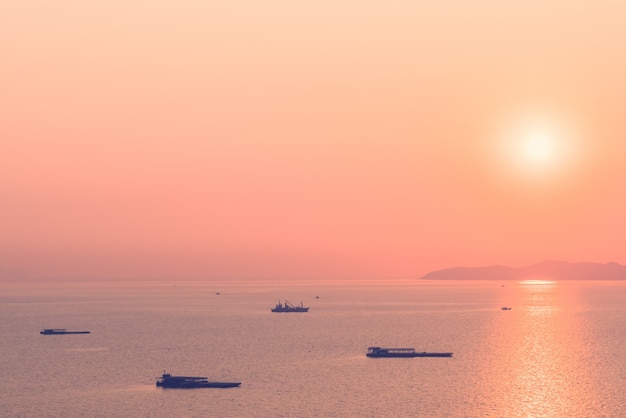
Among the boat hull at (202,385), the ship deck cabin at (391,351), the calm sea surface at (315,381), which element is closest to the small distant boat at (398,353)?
the ship deck cabin at (391,351)

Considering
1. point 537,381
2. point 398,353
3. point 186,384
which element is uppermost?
point 398,353

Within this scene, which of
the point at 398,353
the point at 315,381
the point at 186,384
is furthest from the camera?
the point at 398,353

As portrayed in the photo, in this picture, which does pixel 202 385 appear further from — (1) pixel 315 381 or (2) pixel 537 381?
(2) pixel 537 381

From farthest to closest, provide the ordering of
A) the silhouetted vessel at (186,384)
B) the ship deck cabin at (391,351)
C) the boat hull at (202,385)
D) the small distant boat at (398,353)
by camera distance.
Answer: the ship deck cabin at (391,351) < the small distant boat at (398,353) < the silhouetted vessel at (186,384) < the boat hull at (202,385)

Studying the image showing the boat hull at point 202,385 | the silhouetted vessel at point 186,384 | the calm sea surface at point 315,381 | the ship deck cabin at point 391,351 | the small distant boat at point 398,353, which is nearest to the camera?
the calm sea surface at point 315,381

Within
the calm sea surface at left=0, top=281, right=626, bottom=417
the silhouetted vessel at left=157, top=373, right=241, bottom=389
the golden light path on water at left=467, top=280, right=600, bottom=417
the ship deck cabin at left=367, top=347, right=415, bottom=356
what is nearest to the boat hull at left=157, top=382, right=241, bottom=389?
the silhouetted vessel at left=157, top=373, right=241, bottom=389

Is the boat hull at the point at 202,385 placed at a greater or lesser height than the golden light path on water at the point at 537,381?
greater

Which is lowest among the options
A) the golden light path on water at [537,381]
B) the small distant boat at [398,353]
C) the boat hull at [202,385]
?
the golden light path on water at [537,381]

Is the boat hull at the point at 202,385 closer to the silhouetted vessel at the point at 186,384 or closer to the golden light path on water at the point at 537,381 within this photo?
the silhouetted vessel at the point at 186,384

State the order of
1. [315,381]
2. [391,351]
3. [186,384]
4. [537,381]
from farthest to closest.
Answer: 1. [391,351]
2. [537,381]
3. [315,381]
4. [186,384]

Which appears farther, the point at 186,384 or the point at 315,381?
the point at 315,381

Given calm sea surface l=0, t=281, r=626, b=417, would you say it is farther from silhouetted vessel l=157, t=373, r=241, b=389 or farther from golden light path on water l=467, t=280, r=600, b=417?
silhouetted vessel l=157, t=373, r=241, b=389

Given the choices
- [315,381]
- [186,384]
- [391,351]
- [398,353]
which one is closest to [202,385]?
[186,384]
